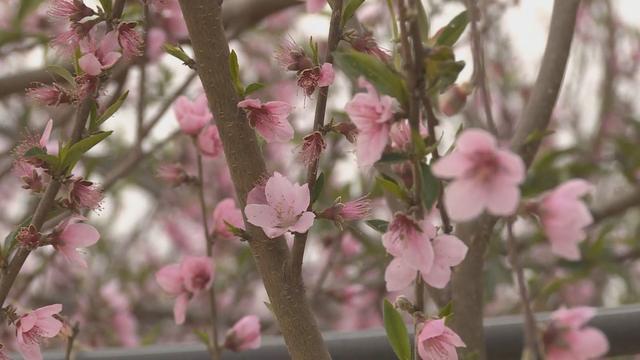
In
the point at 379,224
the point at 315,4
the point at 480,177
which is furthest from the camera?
the point at 315,4

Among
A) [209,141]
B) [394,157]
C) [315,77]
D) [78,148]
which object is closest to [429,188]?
[394,157]

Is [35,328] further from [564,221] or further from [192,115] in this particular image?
[564,221]

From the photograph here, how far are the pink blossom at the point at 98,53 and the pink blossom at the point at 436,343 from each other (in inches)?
11.4

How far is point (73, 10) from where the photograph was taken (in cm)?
64

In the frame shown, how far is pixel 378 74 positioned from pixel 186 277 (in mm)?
377

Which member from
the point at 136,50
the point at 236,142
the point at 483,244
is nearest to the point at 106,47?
the point at 136,50

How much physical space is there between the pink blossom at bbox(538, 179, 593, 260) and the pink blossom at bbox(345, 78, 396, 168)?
111mm

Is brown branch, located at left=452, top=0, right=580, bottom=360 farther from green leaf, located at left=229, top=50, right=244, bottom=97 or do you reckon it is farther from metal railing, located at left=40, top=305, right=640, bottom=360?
green leaf, located at left=229, top=50, right=244, bottom=97

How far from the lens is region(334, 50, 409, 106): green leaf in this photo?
1.64 feet

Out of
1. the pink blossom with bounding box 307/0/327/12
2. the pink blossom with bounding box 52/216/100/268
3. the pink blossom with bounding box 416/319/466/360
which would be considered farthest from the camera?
the pink blossom with bounding box 307/0/327/12

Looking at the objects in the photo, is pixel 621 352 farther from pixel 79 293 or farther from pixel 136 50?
pixel 79 293

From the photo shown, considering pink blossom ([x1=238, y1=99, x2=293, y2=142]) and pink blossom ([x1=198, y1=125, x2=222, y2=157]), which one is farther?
pink blossom ([x1=198, y1=125, x2=222, y2=157])

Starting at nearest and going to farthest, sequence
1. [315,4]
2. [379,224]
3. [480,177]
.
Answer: [480,177] → [379,224] → [315,4]

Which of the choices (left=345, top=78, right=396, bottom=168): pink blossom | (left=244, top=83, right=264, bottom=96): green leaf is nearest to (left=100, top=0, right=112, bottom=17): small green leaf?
(left=244, top=83, right=264, bottom=96): green leaf
